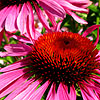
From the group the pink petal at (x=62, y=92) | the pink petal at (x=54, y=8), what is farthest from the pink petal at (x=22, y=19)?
the pink petal at (x=62, y=92)

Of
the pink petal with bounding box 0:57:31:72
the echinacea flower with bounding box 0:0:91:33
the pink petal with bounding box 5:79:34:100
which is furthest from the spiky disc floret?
the pink petal with bounding box 5:79:34:100

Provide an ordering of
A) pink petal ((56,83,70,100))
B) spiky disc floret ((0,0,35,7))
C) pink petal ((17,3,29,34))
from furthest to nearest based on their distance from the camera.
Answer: spiky disc floret ((0,0,35,7)) → pink petal ((17,3,29,34)) → pink petal ((56,83,70,100))

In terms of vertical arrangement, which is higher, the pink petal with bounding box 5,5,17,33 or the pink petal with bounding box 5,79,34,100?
the pink petal with bounding box 5,5,17,33

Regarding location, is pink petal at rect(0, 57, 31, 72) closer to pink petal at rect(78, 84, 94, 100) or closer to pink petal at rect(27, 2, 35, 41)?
pink petal at rect(27, 2, 35, 41)

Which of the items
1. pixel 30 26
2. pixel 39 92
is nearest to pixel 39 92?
pixel 39 92

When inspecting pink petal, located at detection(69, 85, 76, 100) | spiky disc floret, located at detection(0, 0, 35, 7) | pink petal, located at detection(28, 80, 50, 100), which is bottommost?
pink petal, located at detection(69, 85, 76, 100)

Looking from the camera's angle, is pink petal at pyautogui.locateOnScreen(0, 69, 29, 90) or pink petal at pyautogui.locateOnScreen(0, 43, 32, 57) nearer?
pink petal at pyautogui.locateOnScreen(0, 69, 29, 90)

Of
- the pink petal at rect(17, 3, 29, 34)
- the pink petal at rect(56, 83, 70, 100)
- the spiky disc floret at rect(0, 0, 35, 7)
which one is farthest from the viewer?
the spiky disc floret at rect(0, 0, 35, 7)

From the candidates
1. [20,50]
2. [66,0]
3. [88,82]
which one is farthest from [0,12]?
[88,82]

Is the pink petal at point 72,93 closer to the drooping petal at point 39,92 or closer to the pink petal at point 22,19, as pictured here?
the drooping petal at point 39,92
